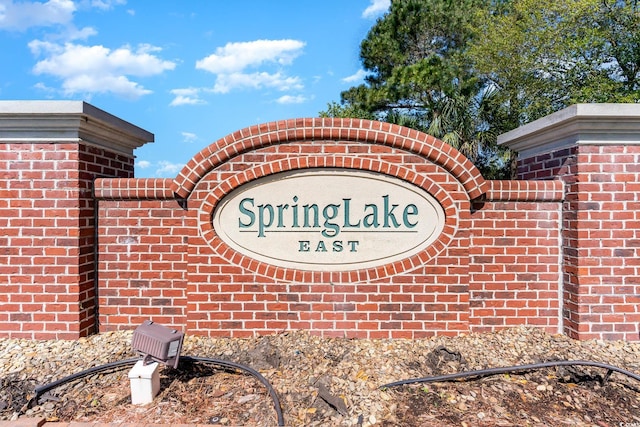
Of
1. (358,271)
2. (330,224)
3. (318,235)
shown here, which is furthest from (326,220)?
(358,271)

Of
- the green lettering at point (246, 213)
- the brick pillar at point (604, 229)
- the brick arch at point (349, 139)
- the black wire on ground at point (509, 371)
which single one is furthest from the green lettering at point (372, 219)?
the brick pillar at point (604, 229)

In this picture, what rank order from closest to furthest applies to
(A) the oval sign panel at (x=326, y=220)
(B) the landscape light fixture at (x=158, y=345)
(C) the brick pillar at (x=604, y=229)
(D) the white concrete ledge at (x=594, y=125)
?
(B) the landscape light fixture at (x=158, y=345)
(D) the white concrete ledge at (x=594, y=125)
(C) the brick pillar at (x=604, y=229)
(A) the oval sign panel at (x=326, y=220)

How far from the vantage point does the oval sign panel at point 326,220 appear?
14.4ft

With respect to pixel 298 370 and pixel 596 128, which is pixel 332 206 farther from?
pixel 596 128

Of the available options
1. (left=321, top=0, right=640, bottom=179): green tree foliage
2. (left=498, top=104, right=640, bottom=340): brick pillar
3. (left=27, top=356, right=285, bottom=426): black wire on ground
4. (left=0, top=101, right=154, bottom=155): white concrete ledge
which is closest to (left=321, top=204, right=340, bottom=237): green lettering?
(left=27, top=356, right=285, bottom=426): black wire on ground

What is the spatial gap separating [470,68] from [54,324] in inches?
624

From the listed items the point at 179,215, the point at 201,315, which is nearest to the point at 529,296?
the point at 201,315

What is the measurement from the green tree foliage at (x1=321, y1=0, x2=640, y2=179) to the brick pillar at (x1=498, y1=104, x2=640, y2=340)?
9.04m

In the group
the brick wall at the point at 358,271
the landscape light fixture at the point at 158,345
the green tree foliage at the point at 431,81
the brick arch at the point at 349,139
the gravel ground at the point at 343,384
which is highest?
the green tree foliage at the point at 431,81

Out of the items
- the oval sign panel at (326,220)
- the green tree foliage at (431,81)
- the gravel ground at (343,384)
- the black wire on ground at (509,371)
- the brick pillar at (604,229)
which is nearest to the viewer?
the gravel ground at (343,384)

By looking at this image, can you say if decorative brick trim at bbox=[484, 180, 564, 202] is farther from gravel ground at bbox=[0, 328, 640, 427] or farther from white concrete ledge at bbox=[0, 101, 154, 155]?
white concrete ledge at bbox=[0, 101, 154, 155]

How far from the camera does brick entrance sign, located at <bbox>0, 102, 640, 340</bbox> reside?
4.28 m

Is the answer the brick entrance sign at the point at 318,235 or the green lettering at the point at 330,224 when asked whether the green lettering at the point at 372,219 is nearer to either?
the brick entrance sign at the point at 318,235

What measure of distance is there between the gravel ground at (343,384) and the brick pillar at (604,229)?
0.30 metres
